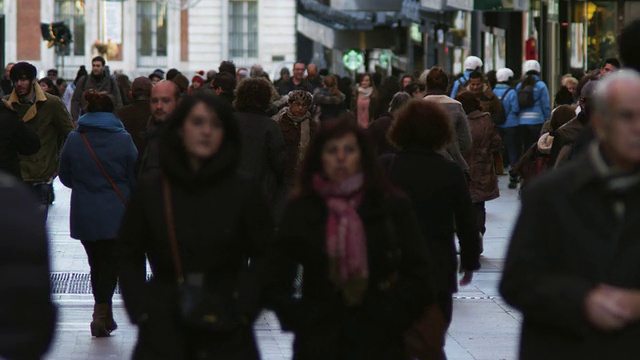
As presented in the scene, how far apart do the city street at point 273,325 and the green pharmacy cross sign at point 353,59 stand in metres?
33.6

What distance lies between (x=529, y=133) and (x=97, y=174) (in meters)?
15.2

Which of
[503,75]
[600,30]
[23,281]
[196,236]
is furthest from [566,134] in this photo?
[600,30]

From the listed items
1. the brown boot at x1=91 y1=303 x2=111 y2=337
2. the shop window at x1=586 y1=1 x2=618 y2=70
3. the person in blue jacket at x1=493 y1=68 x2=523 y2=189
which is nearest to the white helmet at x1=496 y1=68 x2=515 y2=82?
the person in blue jacket at x1=493 y1=68 x2=523 y2=189

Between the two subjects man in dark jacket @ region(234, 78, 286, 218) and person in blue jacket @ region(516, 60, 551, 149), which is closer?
man in dark jacket @ region(234, 78, 286, 218)

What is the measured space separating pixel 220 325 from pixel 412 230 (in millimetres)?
820

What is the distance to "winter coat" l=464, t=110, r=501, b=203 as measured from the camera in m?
14.7

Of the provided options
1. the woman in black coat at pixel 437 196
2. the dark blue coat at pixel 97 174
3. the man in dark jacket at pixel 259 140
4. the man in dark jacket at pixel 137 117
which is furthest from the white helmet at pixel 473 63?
the woman in black coat at pixel 437 196

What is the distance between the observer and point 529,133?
81.5 ft

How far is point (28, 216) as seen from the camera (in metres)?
4.06

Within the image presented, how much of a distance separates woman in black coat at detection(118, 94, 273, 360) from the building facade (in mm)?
62166

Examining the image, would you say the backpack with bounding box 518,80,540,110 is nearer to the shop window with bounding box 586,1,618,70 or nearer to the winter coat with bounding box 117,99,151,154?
the shop window with bounding box 586,1,618,70

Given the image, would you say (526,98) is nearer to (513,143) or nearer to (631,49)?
(513,143)

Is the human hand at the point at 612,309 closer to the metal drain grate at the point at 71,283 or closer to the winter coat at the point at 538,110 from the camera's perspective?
the metal drain grate at the point at 71,283

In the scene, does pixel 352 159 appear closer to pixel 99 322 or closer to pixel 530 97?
pixel 99 322
